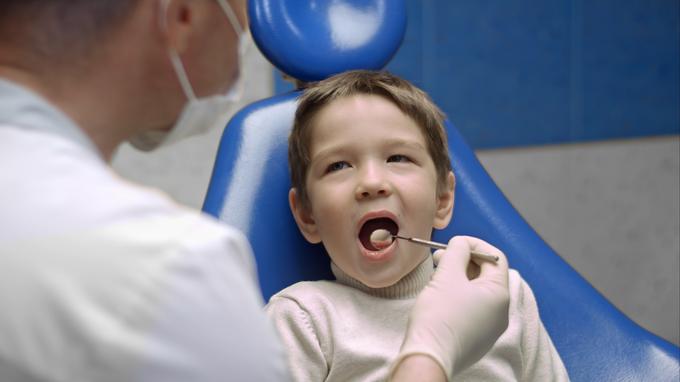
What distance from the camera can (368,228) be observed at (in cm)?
140

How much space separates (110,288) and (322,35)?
1051 mm

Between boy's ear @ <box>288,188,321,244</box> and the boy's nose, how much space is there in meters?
0.12

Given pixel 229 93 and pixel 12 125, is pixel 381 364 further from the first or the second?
pixel 12 125

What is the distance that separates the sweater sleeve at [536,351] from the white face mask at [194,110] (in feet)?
2.24

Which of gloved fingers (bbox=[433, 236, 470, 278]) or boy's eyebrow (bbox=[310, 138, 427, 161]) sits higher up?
boy's eyebrow (bbox=[310, 138, 427, 161])

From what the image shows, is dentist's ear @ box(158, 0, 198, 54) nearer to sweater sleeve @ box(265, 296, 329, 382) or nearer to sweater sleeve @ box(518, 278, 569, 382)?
sweater sleeve @ box(265, 296, 329, 382)

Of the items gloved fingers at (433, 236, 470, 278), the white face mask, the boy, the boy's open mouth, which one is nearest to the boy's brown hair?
the boy

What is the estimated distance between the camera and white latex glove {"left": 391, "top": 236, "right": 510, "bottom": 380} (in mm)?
1134

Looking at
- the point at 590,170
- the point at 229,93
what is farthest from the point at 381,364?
the point at 590,170

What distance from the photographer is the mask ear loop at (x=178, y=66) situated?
2.48 ft

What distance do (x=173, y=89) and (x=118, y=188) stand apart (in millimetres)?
173

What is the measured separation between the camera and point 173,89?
810 mm

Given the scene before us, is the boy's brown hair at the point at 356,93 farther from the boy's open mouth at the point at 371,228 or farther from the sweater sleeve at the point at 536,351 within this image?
the sweater sleeve at the point at 536,351

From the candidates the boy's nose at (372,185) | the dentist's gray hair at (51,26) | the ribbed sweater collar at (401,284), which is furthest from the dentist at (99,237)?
the ribbed sweater collar at (401,284)
